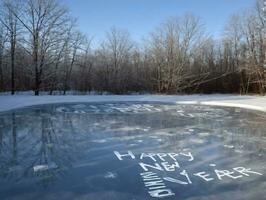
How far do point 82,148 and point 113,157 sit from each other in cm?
88

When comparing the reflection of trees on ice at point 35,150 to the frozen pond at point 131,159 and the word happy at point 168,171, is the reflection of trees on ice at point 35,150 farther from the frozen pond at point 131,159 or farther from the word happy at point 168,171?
the word happy at point 168,171

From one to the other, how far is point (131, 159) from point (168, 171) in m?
0.90

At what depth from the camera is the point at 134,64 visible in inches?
1082

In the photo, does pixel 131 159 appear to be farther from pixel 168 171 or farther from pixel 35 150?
pixel 35 150

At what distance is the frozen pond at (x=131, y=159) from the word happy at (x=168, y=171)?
13 millimetres

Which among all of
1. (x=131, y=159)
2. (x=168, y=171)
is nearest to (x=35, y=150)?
(x=131, y=159)

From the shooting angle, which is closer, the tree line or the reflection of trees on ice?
the reflection of trees on ice

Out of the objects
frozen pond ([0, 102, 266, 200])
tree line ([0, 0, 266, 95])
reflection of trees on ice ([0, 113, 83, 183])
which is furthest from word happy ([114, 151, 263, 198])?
tree line ([0, 0, 266, 95])

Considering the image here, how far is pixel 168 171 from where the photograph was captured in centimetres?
489

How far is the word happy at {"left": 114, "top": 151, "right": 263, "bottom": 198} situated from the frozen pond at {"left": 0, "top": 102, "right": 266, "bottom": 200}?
0.04 ft

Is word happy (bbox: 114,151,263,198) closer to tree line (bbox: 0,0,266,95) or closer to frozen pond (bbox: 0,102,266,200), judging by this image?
frozen pond (bbox: 0,102,266,200)

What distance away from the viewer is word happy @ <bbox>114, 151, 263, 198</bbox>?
4219 mm

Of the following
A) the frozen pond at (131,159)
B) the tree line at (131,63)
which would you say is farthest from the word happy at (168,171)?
the tree line at (131,63)

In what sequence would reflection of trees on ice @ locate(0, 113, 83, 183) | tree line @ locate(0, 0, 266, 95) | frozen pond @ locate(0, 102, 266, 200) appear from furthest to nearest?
tree line @ locate(0, 0, 266, 95)
reflection of trees on ice @ locate(0, 113, 83, 183)
frozen pond @ locate(0, 102, 266, 200)
